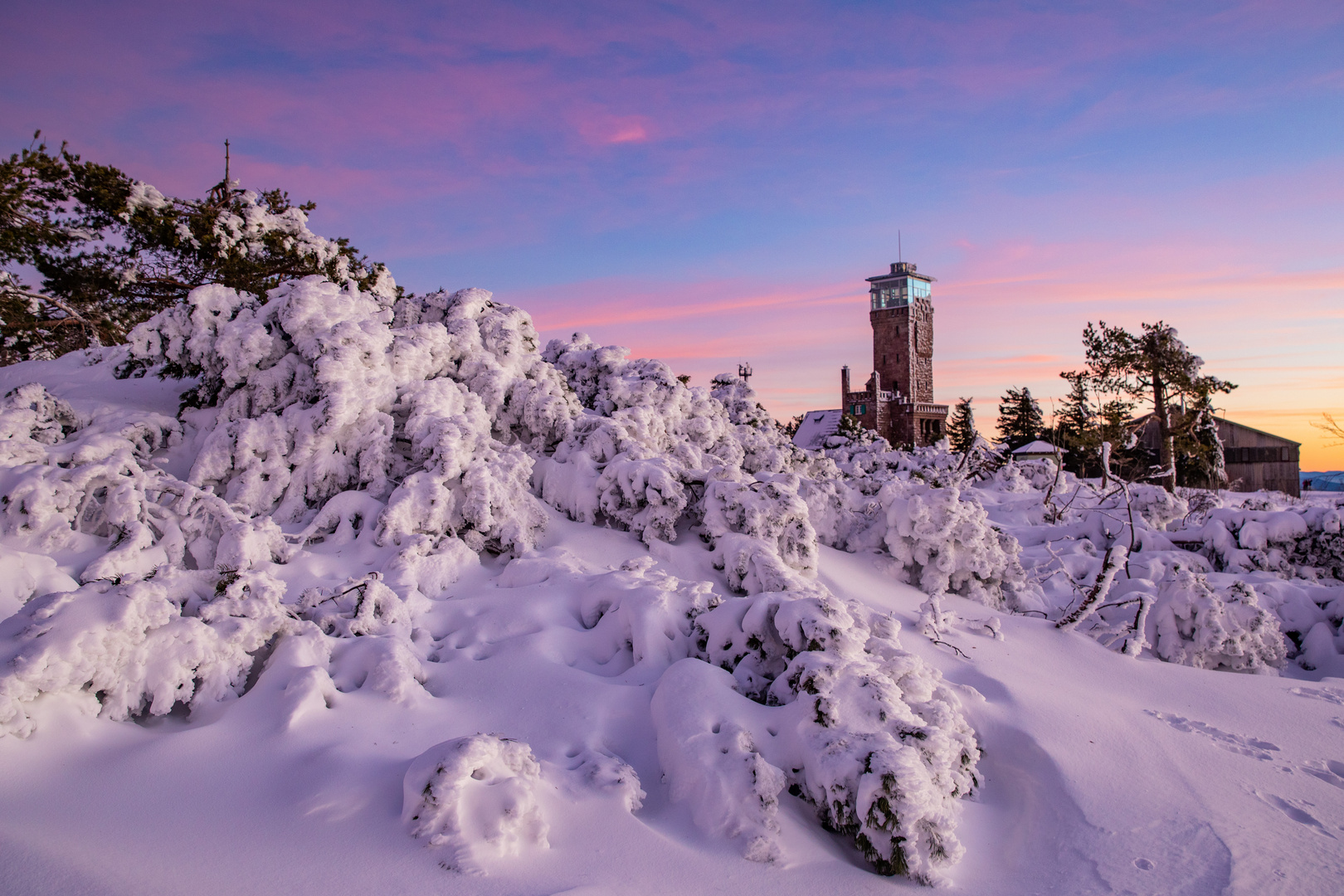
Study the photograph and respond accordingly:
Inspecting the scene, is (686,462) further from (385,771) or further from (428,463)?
(385,771)

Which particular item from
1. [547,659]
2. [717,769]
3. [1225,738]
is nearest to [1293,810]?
[1225,738]

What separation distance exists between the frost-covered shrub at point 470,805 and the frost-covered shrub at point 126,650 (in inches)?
48.0

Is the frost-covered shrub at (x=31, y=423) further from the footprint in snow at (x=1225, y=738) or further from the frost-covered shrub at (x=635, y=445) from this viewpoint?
the footprint in snow at (x=1225, y=738)

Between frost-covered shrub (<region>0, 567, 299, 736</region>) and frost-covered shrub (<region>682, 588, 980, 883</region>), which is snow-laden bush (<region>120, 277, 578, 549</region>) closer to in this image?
frost-covered shrub (<region>0, 567, 299, 736</region>)

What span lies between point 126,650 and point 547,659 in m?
1.80

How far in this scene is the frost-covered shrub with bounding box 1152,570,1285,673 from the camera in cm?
509

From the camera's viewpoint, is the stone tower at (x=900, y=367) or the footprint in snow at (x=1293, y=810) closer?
the footprint in snow at (x=1293, y=810)

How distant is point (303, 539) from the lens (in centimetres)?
475

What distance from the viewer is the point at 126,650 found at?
9.62ft

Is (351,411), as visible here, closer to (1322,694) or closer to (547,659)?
(547,659)

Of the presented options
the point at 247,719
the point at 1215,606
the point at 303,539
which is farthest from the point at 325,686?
the point at 1215,606

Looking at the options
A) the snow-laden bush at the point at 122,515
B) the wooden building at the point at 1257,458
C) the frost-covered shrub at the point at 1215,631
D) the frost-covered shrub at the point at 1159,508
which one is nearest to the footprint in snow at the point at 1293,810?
the frost-covered shrub at the point at 1215,631

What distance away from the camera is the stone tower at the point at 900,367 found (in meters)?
48.1

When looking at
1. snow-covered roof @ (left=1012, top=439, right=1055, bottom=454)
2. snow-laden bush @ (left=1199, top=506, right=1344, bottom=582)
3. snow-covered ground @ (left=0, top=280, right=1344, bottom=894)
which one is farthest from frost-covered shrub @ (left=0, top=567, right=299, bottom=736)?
snow-covered roof @ (left=1012, top=439, right=1055, bottom=454)
